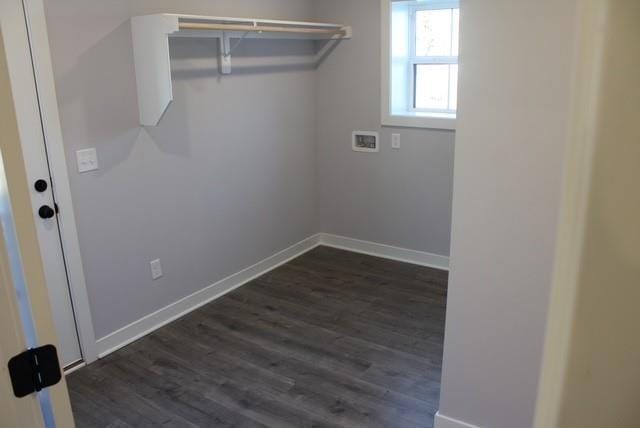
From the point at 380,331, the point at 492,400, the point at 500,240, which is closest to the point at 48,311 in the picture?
the point at 500,240

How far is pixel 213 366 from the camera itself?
10.3ft

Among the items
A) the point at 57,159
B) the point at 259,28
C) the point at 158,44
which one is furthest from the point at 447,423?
the point at 259,28

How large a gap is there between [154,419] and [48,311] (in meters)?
1.72

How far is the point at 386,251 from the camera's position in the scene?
473cm

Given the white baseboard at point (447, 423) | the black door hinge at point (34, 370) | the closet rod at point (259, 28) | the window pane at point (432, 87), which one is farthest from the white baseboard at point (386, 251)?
the black door hinge at point (34, 370)

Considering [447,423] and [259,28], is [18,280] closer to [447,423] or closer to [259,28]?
[447,423]

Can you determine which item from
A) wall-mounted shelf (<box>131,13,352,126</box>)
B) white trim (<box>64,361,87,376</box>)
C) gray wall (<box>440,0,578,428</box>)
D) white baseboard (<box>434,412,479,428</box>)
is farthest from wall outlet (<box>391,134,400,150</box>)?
white trim (<box>64,361,87,376</box>)

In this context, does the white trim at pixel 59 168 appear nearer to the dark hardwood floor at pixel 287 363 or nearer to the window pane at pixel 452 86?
the dark hardwood floor at pixel 287 363

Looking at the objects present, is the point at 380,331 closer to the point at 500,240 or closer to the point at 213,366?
the point at 213,366

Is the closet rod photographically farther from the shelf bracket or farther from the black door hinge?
the black door hinge

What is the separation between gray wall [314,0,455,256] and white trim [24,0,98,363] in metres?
2.41

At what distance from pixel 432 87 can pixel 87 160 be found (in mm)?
2692

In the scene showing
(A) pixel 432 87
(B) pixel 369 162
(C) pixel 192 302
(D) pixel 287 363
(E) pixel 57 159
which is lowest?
(D) pixel 287 363

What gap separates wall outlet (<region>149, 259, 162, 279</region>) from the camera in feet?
11.5
